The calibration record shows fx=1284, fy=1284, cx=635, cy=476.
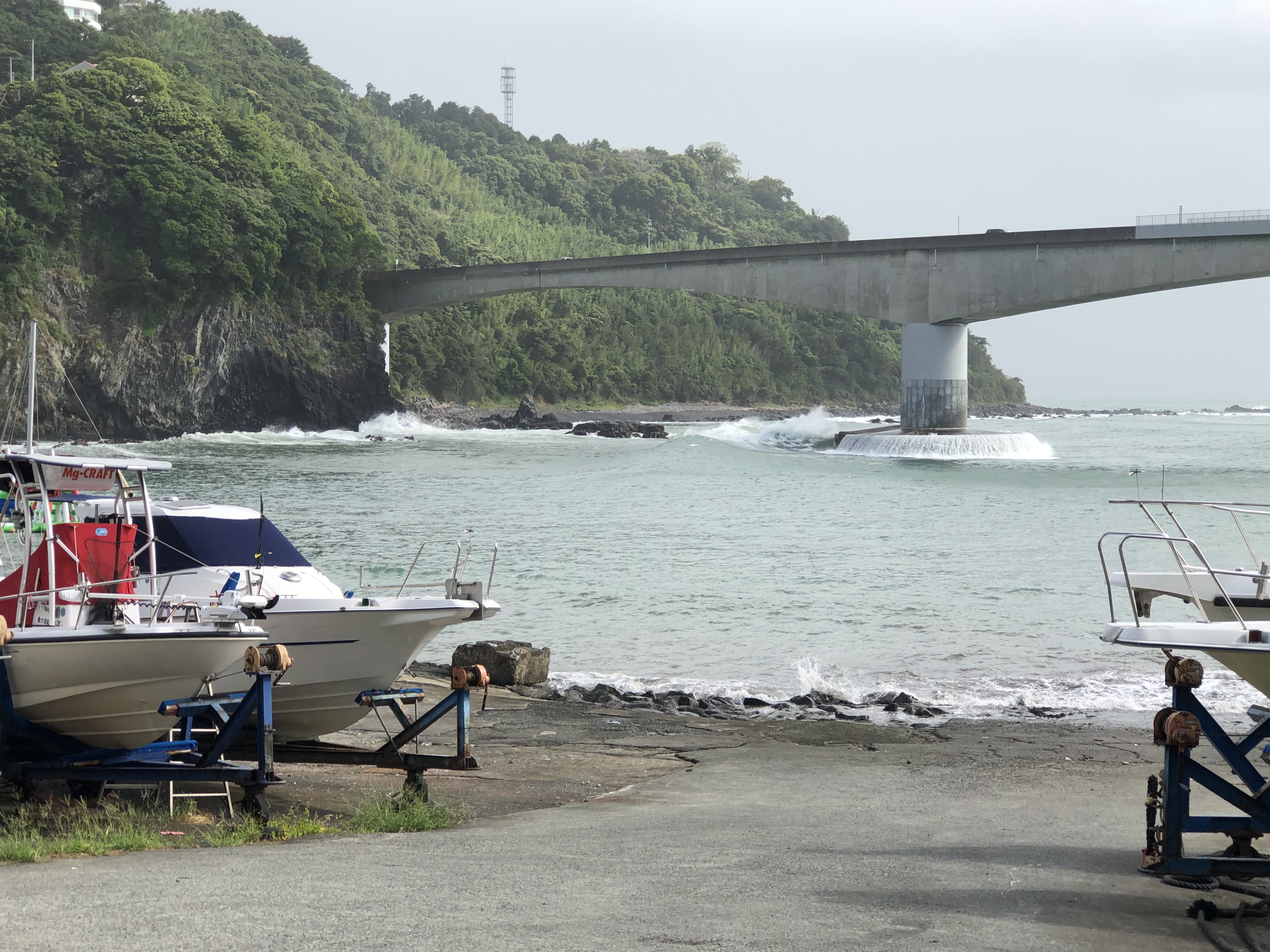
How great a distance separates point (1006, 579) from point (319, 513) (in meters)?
19.2

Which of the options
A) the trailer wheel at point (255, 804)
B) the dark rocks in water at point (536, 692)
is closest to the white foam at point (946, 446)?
the dark rocks in water at point (536, 692)

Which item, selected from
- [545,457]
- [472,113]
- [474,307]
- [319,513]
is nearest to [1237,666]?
[319,513]

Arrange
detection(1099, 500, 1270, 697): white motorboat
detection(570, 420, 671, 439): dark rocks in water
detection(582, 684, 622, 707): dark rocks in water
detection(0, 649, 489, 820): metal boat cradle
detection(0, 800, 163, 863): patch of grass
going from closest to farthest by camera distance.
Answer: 1. detection(1099, 500, 1270, 697): white motorboat
2. detection(0, 800, 163, 863): patch of grass
3. detection(0, 649, 489, 820): metal boat cradle
4. detection(582, 684, 622, 707): dark rocks in water
5. detection(570, 420, 671, 439): dark rocks in water

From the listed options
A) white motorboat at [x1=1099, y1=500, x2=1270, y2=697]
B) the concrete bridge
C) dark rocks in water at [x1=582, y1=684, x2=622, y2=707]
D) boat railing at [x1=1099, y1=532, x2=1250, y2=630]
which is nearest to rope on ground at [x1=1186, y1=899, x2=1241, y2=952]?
white motorboat at [x1=1099, y1=500, x2=1270, y2=697]

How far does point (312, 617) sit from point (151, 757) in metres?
1.69

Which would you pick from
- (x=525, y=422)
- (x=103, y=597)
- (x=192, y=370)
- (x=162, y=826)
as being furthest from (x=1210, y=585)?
(x=525, y=422)

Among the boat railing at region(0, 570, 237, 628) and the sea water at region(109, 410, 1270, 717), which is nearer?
the boat railing at region(0, 570, 237, 628)

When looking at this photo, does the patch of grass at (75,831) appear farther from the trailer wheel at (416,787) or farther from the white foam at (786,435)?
the white foam at (786,435)

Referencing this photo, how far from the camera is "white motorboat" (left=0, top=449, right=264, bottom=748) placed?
8555mm

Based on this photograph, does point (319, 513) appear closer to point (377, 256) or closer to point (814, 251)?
point (814, 251)

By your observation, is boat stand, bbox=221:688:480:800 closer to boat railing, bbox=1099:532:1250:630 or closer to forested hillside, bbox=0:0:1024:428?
boat railing, bbox=1099:532:1250:630

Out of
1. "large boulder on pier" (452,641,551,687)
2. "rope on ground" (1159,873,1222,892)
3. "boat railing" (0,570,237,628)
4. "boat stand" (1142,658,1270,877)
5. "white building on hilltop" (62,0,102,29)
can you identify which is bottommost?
"large boulder on pier" (452,641,551,687)

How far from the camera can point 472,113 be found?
600 feet

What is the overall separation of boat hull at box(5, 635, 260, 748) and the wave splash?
5376cm
